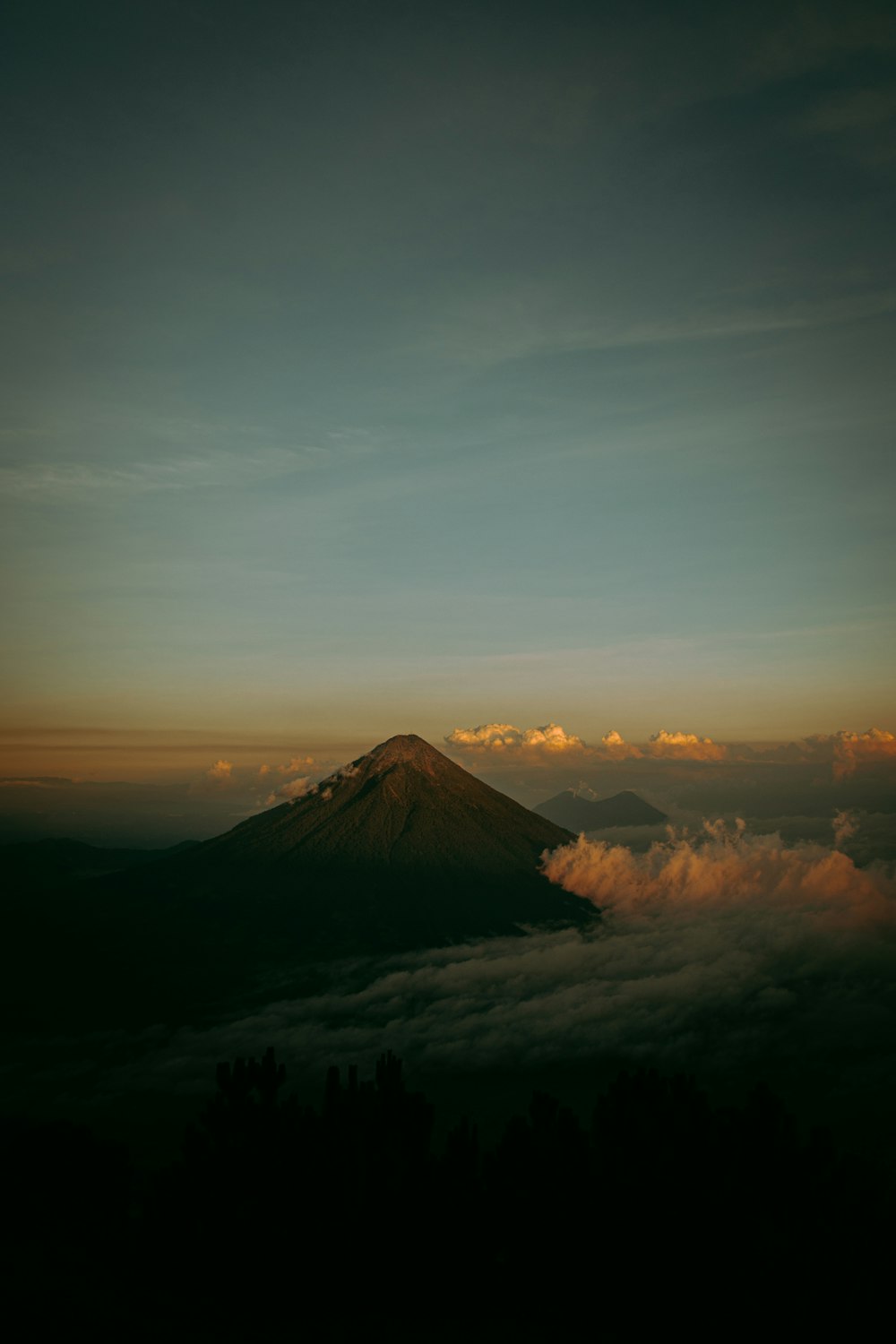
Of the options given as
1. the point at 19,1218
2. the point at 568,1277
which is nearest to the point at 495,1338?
the point at 568,1277

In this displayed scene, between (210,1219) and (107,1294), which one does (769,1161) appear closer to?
(210,1219)

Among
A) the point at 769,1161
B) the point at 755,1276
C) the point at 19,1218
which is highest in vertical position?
the point at 769,1161

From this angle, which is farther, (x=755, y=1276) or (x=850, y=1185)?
(x=850, y=1185)

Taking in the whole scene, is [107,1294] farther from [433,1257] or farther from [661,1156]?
[661,1156]

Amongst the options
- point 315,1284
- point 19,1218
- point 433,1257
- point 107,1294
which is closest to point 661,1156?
point 433,1257

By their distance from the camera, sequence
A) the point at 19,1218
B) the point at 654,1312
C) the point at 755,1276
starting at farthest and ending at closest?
the point at 19,1218 < the point at 654,1312 < the point at 755,1276

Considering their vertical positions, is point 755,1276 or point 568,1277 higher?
point 755,1276

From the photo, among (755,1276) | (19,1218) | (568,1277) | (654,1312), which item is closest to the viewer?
(755,1276)
